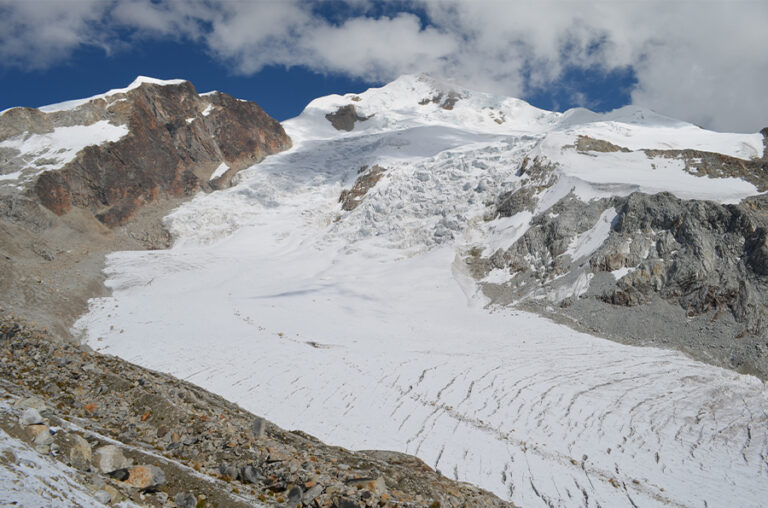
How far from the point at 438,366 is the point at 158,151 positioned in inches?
2236

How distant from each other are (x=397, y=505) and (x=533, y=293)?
86.6ft

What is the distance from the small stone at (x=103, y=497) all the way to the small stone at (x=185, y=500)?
44.2 inches

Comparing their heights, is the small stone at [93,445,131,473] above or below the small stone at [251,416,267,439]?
above

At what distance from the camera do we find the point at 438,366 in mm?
21969

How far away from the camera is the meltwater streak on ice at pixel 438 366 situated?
14.4 meters

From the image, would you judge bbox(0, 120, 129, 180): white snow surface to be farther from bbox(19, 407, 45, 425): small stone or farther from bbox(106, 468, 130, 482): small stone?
bbox(106, 468, 130, 482): small stone

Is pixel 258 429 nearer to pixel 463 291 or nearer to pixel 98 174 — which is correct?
pixel 463 291

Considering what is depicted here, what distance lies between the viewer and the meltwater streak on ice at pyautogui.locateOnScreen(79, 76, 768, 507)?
14391mm

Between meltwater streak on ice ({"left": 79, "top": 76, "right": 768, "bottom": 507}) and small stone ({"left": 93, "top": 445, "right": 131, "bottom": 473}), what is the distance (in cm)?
977

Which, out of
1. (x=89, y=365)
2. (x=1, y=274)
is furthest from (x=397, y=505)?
(x=1, y=274)

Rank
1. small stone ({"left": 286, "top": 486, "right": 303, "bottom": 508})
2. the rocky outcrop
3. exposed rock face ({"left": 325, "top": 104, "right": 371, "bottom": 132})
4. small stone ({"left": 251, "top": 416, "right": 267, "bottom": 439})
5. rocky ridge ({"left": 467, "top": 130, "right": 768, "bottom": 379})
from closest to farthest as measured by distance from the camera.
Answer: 1. small stone ({"left": 286, "top": 486, "right": 303, "bottom": 508})
2. small stone ({"left": 251, "top": 416, "right": 267, "bottom": 439})
3. rocky ridge ({"left": 467, "top": 130, "right": 768, "bottom": 379})
4. the rocky outcrop
5. exposed rock face ({"left": 325, "top": 104, "right": 371, "bottom": 132})

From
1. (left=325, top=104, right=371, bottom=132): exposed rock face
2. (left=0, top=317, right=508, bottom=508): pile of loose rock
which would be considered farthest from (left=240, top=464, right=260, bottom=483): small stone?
(left=325, top=104, right=371, bottom=132): exposed rock face

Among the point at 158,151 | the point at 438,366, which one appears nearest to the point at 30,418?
the point at 438,366

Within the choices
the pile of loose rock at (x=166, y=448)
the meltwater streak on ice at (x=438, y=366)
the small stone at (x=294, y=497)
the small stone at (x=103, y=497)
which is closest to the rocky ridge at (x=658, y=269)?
the meltwater streak on ice at (x=438, y=366)
